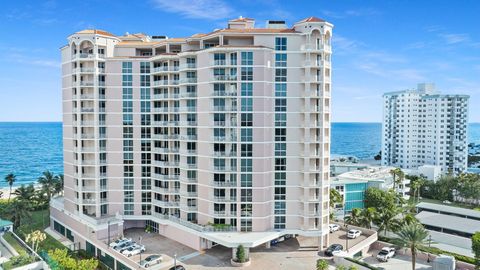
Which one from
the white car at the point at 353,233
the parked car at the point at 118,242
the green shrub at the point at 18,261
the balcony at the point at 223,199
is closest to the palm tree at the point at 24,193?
the green shrub at the point at 18,261

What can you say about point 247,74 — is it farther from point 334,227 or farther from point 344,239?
point 344,239

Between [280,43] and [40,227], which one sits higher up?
[280,43]

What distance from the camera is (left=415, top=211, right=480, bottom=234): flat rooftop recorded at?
2280 inches

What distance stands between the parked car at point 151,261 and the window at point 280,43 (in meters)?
29.4

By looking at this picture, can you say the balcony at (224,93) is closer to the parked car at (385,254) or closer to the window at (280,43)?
the window at (280,43)

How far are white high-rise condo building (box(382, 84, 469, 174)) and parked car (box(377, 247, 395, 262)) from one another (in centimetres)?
8244

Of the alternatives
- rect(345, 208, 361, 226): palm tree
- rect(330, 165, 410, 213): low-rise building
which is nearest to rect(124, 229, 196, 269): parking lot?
rect(345, 208, 361, 226): palm tree

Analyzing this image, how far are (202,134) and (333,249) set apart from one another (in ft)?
72.7

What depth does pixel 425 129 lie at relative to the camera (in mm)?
126688

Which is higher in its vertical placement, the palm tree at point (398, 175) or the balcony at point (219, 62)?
the balcony at point (219, 62)

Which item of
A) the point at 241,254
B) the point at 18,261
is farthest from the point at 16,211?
the point at 241,254

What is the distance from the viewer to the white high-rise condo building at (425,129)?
122 m

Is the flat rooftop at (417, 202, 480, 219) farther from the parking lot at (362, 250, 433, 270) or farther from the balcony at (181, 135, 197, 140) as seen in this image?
the balcony at (181, 135, 197, 140)

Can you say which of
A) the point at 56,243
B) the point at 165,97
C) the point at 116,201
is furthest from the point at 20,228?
the point at 165,97
